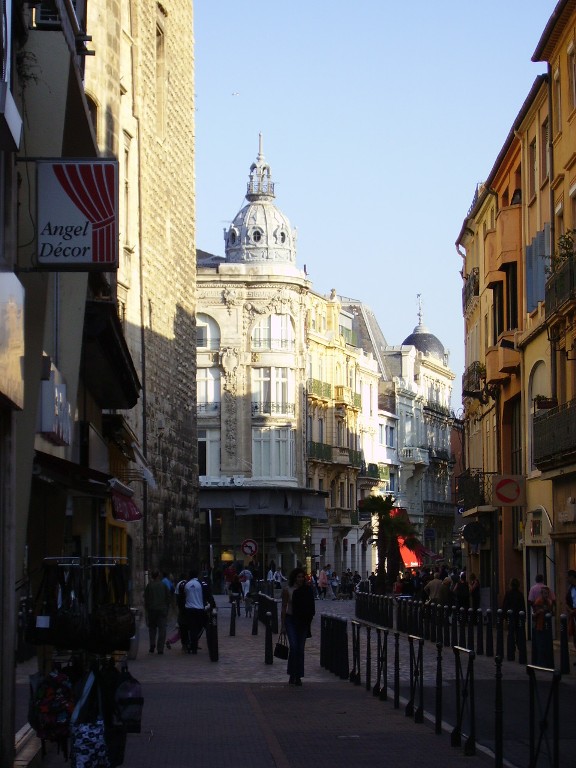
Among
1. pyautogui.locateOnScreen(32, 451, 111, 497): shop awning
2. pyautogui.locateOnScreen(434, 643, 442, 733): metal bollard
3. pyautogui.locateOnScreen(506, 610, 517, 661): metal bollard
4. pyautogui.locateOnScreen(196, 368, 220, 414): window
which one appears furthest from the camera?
pyautogui.locateOnScreen(196, 368, 220, 414): window

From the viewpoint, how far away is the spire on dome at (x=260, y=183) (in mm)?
83938

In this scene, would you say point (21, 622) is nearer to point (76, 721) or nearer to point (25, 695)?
point (25, 695)

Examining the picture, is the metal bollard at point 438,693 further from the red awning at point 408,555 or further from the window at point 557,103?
the red awning at point 408,555

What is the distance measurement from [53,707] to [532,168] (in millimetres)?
26489

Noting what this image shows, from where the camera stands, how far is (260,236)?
8150cm

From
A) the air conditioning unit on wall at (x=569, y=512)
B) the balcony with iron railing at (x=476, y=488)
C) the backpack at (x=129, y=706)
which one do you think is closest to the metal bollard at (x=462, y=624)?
the air conditioning unit on wall at (x=569, y=512)

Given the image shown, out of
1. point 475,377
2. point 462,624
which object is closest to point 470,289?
point 475,377

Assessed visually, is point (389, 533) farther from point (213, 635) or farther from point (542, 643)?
point (542, 643)

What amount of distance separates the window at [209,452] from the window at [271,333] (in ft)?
16.4

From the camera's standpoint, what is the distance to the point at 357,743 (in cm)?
1396

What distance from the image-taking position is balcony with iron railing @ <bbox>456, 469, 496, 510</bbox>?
4241cm

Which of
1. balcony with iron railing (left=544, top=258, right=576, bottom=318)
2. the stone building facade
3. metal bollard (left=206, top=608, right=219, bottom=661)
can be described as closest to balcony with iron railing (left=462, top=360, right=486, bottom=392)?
the stone building facade

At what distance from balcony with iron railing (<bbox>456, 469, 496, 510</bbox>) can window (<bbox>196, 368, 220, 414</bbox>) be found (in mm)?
32620

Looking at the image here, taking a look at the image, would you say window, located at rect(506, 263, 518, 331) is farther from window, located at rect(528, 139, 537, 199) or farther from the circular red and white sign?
the circular red and white sign
